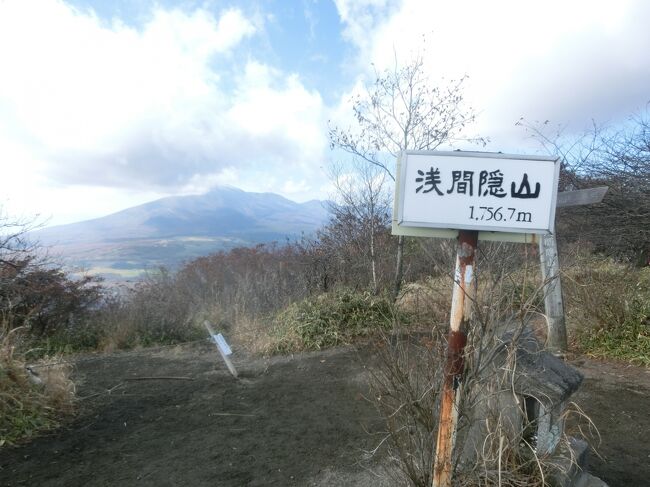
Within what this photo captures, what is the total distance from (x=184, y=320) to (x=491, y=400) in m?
8.11

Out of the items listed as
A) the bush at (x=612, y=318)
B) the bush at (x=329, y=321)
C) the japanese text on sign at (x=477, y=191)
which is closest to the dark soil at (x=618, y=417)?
the bush at (x=612, y=318)

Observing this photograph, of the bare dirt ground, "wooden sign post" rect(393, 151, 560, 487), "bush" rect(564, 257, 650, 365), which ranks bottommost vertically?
the bare dirt ground

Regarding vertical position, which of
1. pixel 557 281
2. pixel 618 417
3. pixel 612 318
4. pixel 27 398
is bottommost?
pixel 27 398

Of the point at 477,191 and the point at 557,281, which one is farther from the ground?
the point at 477,191

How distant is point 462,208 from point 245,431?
3124 millimetres

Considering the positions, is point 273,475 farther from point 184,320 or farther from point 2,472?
point 184,320

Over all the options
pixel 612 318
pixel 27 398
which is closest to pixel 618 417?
pixel 612 318

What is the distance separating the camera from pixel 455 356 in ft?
6.28

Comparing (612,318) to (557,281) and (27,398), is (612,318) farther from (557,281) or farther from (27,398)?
(27,398)

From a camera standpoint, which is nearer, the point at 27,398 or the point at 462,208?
the point at 462,208

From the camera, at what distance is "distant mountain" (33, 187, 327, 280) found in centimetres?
1616

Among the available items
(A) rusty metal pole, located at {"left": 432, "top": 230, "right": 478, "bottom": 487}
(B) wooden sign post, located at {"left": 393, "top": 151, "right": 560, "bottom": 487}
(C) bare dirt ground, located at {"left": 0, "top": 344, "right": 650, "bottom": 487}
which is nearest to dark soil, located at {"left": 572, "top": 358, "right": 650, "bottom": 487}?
(C) bare dirt ground, located at {"left": 0, "top": 344, "right": 650, "bottom": 487}

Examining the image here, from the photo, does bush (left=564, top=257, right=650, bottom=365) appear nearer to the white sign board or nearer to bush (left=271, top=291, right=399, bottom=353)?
bush (left=271, top=291, right=399, bottom=353)

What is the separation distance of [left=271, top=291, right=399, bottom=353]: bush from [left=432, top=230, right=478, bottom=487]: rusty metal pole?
4.58 m
